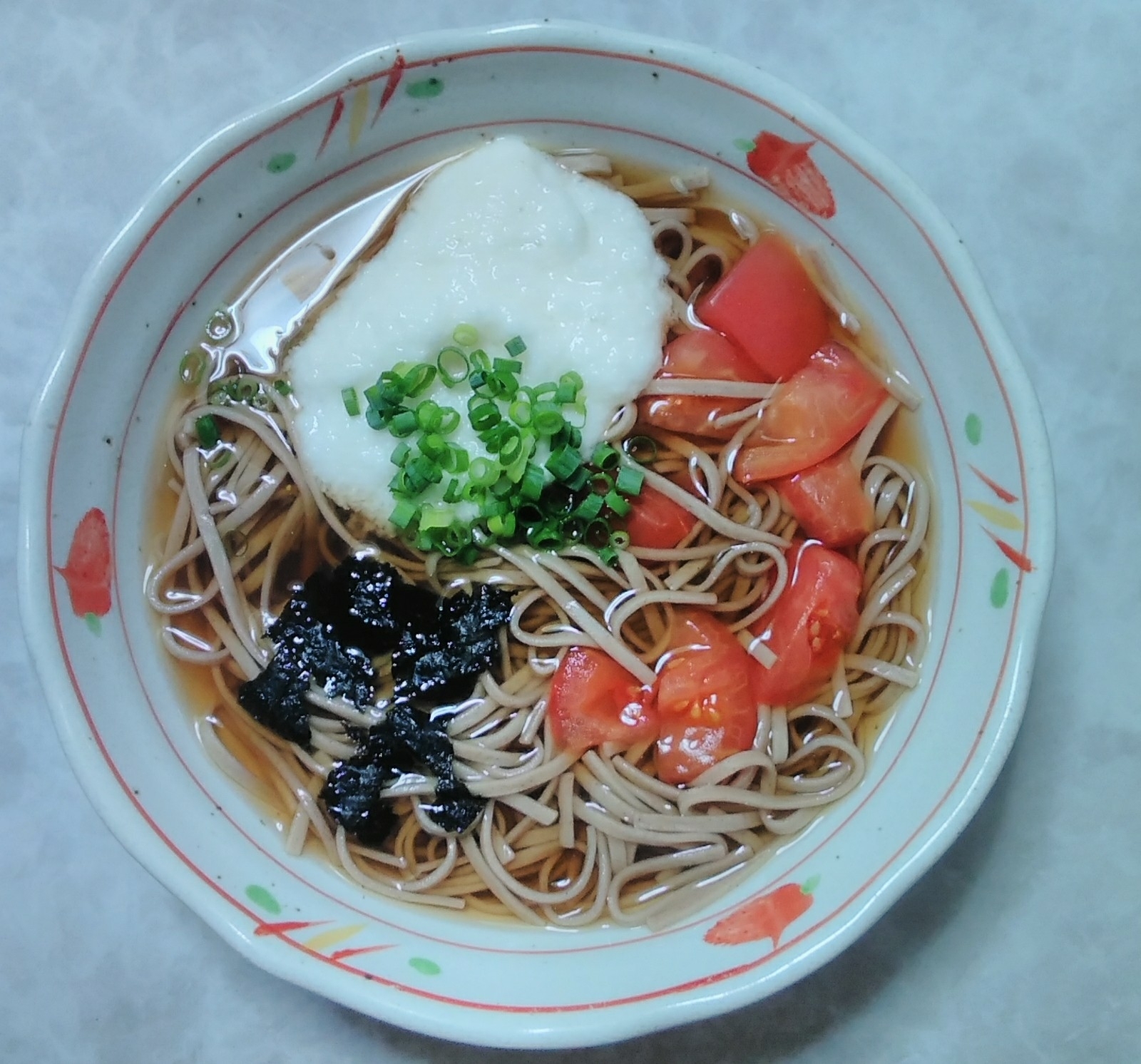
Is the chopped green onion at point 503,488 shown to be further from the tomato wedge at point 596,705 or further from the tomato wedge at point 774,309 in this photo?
the tomato wedge at point 774,309

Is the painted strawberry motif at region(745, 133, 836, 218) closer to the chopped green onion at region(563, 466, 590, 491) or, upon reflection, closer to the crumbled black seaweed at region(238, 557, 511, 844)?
the chopped green onion at region(563, 466, 590, 491)

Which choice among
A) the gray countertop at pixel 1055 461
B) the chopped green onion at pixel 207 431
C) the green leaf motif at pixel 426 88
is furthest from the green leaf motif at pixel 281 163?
the chopped green onion at pixel 207 431

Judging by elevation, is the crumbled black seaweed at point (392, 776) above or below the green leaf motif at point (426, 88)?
below

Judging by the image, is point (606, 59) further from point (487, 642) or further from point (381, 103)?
point (487, 642)

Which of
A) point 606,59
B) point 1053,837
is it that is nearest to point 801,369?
point 606,59

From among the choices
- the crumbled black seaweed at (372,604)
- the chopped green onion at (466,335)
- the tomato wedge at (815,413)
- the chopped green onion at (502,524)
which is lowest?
the crumbled black seaweed at (372,604)

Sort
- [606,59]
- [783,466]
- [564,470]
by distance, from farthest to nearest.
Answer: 1. [783,466]
2. [564,470]
3. [606,59]
